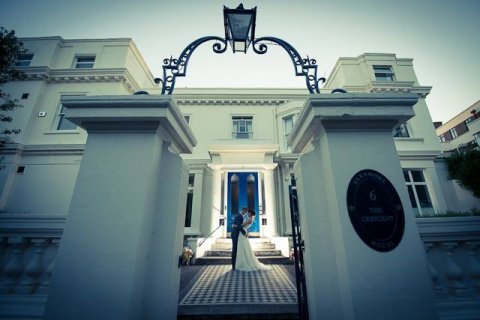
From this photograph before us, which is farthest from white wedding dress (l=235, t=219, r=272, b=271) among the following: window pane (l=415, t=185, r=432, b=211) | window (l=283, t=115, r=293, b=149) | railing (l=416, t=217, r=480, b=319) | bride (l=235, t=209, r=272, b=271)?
window pane (l=415, t=185, r=432, b=211)

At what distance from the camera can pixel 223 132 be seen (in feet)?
40.2

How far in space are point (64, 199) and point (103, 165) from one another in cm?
1002

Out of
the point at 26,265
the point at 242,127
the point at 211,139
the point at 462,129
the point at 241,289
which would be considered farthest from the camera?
the point at 462,129

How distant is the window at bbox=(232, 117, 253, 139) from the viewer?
12328 millimetres

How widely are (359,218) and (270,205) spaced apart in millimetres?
8105

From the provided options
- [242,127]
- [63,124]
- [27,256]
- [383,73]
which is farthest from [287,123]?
[63,124]

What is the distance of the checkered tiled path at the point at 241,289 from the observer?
3.62m

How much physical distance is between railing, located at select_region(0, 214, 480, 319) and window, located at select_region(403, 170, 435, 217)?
1035 cm

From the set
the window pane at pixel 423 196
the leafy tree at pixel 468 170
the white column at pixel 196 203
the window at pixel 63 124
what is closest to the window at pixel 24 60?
the window at pixel 63 124

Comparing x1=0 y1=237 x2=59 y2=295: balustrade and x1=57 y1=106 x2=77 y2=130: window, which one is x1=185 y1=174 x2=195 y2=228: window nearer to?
x1=57 y1=106 x2=77 y2=130: window

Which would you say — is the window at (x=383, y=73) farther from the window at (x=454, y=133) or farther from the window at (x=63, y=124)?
the window at (x=454, y=133)

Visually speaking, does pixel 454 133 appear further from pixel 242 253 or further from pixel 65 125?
pixel 65 125

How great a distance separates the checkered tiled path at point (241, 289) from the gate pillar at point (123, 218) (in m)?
1.65

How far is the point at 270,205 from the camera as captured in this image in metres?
9.95
